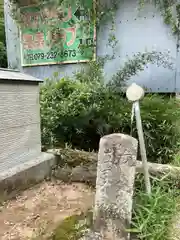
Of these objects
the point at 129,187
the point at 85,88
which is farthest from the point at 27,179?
the point at 85,88

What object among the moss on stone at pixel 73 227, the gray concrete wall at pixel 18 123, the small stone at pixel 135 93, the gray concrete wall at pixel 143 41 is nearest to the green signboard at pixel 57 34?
the gray concrete wall at pixel 143 41

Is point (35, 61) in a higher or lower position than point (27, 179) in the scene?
higher

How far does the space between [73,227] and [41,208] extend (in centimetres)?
→ 53

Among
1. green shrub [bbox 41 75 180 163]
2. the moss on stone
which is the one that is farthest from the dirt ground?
green shrub [bbox 41 75 180 163]

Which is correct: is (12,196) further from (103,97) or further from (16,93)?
(103,97)

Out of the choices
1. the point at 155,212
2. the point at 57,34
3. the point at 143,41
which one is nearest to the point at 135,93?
the point at 155,212

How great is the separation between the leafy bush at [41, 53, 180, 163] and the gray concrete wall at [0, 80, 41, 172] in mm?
649

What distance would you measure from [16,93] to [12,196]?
1.16m

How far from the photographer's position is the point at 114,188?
177 cm

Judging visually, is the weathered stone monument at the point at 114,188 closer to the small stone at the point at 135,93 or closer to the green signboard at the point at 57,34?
the small stone at the point at 135,93

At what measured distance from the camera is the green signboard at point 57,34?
488 cm

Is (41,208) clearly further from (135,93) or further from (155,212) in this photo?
(135,93)

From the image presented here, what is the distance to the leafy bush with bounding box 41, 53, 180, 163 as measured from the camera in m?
3.21

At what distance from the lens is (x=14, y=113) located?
2.45 metres
